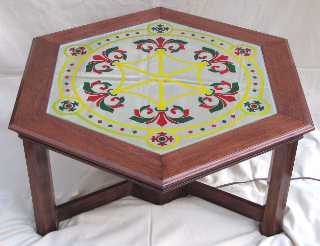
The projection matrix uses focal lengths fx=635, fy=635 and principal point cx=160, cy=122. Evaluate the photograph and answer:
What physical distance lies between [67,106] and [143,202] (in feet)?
1.48

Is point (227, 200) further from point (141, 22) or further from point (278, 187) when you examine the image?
point (141, 22)

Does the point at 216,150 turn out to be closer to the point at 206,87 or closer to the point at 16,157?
the point at 206,87

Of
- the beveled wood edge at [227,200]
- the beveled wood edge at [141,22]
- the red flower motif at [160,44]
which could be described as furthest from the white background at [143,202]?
the red flower motif at [160,44]

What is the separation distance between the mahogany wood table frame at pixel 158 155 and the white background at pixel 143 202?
0.04 metres

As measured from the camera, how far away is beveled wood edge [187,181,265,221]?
1.74 meters

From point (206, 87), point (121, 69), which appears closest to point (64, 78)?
point (121, 69)

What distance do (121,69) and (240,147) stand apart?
0.41m

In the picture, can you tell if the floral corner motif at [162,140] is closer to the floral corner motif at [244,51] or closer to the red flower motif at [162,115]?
the red flower motif at [162,115]

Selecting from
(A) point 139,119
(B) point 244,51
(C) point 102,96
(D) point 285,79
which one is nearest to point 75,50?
→ (C) point 102,96

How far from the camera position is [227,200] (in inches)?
70.2

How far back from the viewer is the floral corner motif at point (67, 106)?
1487 mm

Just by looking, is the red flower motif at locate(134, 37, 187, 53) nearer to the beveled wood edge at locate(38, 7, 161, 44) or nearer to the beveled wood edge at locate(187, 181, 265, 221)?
the beveled wood edge at locate(38, 7, 161, 44)

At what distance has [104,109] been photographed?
1.49 m

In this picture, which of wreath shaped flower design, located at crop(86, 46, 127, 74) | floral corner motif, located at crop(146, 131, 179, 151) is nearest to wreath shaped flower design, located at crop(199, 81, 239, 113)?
floral corner motif, located at crop(146, 131, 179, 151)
